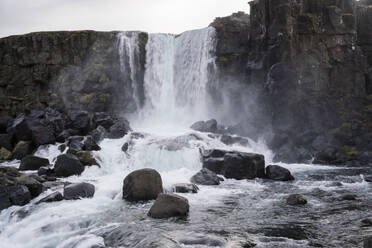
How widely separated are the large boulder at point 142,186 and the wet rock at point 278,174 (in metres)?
8.29

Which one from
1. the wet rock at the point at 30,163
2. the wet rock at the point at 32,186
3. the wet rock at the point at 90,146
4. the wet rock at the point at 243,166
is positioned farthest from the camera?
the wet rock at the point at 90,146

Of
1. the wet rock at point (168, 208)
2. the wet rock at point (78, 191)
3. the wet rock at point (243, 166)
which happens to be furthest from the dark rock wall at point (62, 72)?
the wet rock at point (168, 208)

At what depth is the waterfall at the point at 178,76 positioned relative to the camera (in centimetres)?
4184

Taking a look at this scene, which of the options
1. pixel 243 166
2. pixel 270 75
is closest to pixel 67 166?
pixel 243 166

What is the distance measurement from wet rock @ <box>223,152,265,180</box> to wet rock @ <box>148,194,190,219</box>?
28.5 feet

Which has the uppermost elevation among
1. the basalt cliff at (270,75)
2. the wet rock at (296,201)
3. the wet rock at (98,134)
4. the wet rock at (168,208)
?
the basalt cliff at (270,75)

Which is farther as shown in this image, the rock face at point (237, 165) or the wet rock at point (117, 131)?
the wet rock at point (117, 131)

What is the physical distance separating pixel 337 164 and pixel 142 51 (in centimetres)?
2489

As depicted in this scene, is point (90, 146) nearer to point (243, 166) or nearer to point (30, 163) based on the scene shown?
point (30, 163)

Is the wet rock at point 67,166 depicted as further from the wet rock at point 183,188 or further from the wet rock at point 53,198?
the wet rock at point 183,188

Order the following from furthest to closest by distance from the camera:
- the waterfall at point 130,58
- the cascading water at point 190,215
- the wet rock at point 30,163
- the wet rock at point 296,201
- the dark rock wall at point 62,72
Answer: the waterfall at point 130,58 → the dark rock wall at point 62,72 → the wet rock at point 30,163 → the wet rock at point 296,201 → the cascading water at point 190,215

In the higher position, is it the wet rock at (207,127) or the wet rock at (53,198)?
the wet rock at (207,127)

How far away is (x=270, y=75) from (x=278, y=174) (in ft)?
50.1

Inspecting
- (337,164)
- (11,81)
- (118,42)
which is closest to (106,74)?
(118,42)
